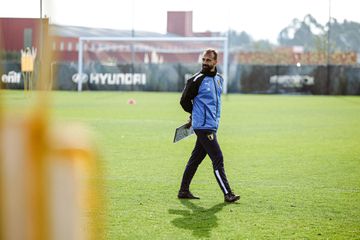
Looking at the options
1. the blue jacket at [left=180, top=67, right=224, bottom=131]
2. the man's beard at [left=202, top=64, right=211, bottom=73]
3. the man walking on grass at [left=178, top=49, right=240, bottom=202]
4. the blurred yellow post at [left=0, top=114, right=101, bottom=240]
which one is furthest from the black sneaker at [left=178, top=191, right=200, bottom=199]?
the blurred yellow post at [left=0, top=114, right=101, bottom=240]

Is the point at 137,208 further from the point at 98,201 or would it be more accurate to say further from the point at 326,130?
the point at 326,130

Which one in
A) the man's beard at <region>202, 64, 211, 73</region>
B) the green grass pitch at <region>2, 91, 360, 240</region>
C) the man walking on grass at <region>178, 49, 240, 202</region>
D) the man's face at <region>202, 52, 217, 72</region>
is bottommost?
the green grass pitch at <region>2, 91, 360, 240</region>

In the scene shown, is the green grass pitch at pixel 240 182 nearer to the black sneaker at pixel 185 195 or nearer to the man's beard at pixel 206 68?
the black sneaker at pixel 185 195

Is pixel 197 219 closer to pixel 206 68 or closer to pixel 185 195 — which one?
pixel 185 195

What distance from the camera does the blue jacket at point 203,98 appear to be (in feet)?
25.7

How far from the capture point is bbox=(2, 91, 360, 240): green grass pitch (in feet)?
21.5

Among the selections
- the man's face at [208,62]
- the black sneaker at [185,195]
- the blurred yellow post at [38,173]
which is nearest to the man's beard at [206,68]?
the man's face at [208,62]

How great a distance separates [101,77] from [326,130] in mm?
26231

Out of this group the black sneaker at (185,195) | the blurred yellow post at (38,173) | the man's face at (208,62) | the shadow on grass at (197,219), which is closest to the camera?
the blurred yellow post at (38,173)

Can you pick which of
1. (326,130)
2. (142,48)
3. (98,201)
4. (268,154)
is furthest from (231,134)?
(142,48)

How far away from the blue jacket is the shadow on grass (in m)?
0.83

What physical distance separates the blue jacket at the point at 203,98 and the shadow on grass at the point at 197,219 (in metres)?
0.83

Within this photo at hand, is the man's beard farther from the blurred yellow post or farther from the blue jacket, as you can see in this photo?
the blurred yellow post

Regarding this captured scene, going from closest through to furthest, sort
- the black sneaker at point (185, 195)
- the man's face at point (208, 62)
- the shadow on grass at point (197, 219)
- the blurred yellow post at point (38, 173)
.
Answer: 1. the blurred yellow post at point (38, 173)
2. the shadow on grass at point (197, 219)
3. the man's face at point (208, 62)
4. the black sneaker at point (185, 195)
